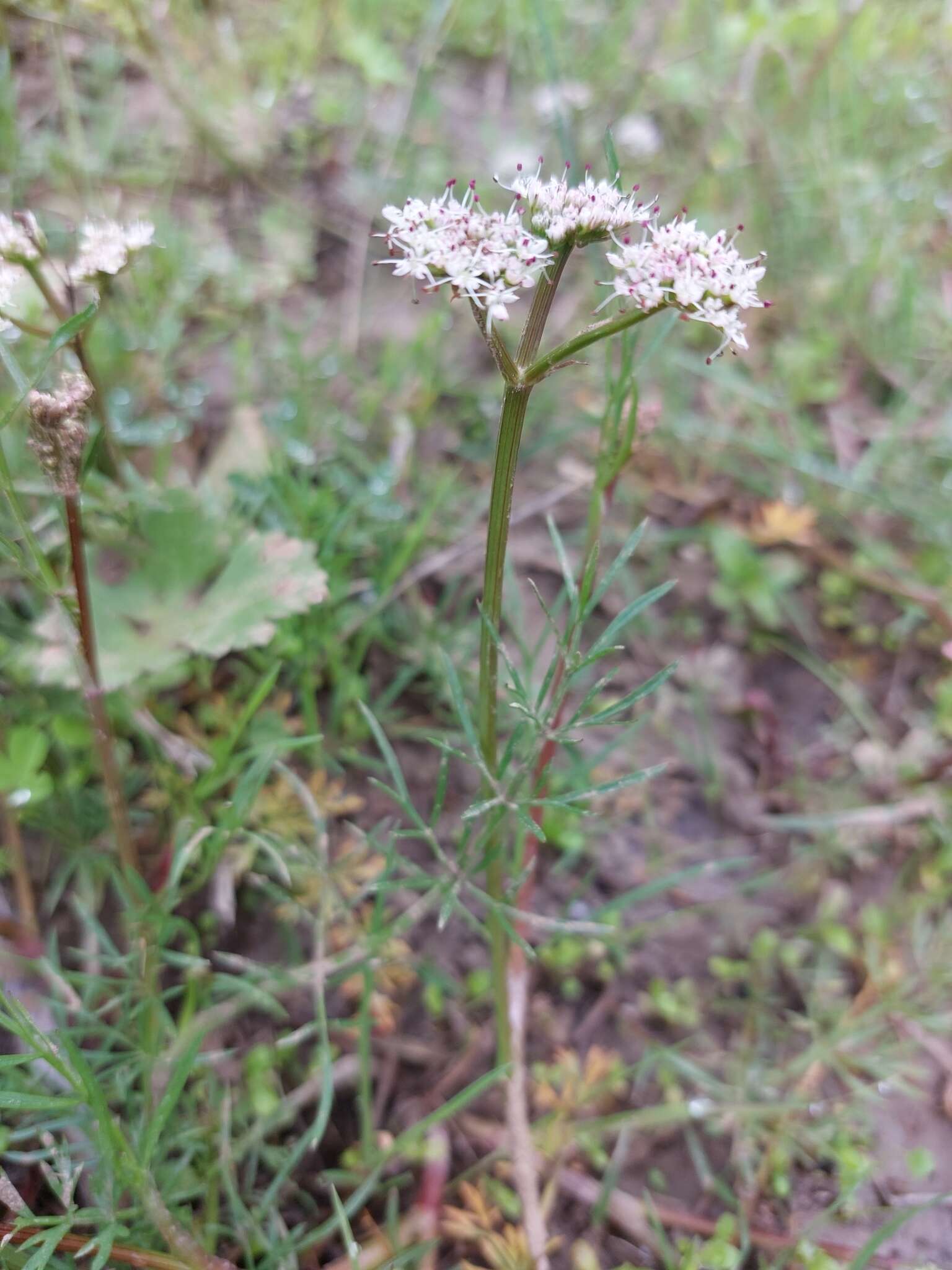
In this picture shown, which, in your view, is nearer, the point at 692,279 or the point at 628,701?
the point at 692,279

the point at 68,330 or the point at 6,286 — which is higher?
the point at 6,286

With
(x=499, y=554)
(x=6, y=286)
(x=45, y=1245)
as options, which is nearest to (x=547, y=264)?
(x=499, y=554)

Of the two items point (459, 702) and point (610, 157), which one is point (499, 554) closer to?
point (459, 702)

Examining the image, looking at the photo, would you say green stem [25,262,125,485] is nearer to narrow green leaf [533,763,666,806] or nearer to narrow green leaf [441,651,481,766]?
narrow green leaf [441,651,481,766]

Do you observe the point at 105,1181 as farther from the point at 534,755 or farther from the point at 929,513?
the point at 929,513

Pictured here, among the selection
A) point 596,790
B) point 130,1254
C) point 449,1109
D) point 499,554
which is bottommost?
point 130,1254

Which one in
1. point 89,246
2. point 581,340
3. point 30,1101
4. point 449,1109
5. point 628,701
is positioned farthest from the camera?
point 89,246
